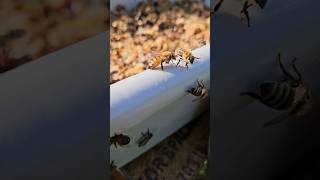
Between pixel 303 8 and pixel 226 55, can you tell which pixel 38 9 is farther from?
pixel 303 8

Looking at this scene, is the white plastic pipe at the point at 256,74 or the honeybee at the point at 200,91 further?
the honeybee at the point at 200,91

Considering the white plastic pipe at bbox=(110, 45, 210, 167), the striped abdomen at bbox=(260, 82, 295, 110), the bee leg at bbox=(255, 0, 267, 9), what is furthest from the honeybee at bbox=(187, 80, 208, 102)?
the bee leg at bbox=(255, 0, 267, 9)

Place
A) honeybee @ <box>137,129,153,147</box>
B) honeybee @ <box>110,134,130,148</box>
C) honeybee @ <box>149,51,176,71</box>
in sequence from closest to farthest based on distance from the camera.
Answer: honeybee @ <box>110,134,130,148</box> → honeybee @ <box>137,129,153,147</box> → honeybee @ <box>149,51,176,71</box>

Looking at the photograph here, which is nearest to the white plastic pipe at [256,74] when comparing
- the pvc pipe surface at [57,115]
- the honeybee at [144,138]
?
the honeybee at [144,138]

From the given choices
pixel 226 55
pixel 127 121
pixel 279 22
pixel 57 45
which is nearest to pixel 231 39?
pixel 226 55

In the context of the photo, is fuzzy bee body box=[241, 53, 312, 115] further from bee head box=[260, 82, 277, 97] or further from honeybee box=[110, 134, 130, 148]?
honeybee box=[110, 134, 130, 148]

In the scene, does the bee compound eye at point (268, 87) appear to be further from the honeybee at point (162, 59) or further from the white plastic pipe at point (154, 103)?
the honeybee at point (162, 59)

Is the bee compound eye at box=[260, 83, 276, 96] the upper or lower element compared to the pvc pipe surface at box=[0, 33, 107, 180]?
lower
